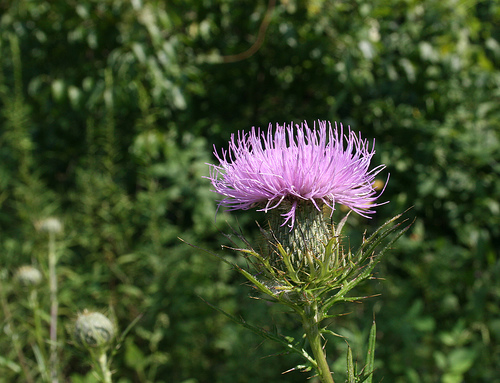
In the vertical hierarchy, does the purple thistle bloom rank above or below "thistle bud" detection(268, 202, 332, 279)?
above

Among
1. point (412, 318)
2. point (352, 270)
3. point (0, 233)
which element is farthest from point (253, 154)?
point (0, 233)

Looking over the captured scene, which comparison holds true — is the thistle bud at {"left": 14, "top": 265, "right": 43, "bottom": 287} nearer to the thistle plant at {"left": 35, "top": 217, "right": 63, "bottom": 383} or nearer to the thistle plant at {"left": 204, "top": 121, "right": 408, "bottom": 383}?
the thistle plant at {"left": 35, "top": 217, "right": 63, "bottom": 383}

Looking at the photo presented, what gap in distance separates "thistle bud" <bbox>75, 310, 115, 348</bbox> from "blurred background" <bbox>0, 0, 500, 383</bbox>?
914 millimetres

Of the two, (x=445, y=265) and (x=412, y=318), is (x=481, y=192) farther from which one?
(x=412, y=318)

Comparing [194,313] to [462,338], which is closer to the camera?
[462,338]

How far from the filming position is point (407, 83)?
3.02 meters

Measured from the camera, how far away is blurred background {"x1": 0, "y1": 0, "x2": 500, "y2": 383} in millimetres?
2652

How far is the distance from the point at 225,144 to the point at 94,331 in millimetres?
2089

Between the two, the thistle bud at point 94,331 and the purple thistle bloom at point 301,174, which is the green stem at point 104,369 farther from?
the purple thistle bloom at point 301,174

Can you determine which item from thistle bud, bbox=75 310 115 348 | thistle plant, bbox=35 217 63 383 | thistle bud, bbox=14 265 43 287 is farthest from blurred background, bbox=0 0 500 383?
thistle bud, bbox=75 310 115 348

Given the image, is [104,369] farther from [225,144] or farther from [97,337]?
[225,144]

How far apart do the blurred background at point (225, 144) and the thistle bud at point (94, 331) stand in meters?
0.91

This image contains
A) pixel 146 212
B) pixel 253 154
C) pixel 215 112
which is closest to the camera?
pixel 253 154

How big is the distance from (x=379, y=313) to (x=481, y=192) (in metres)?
1.01
